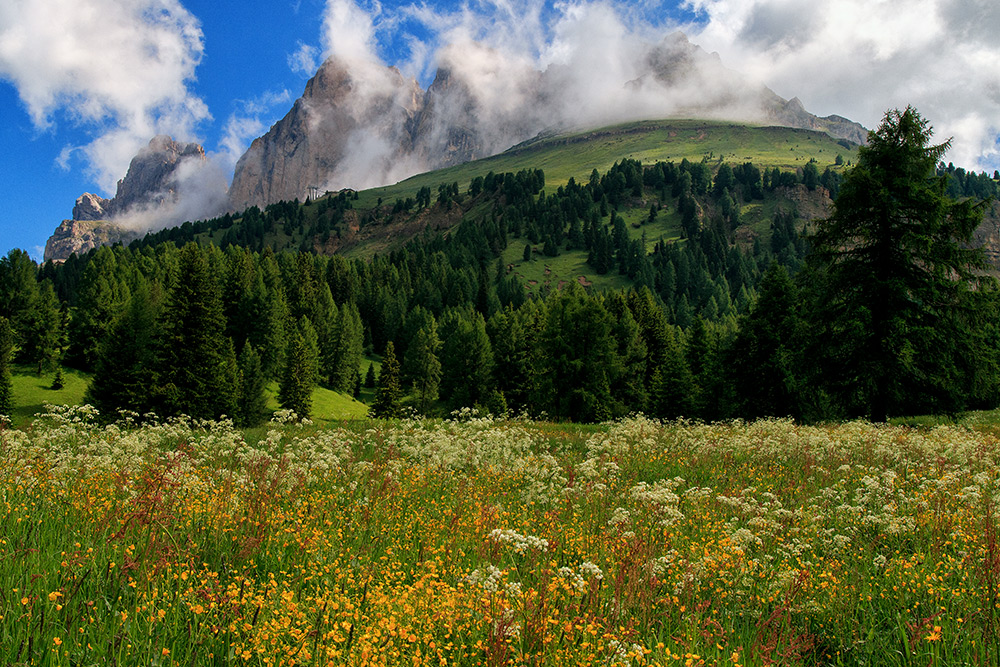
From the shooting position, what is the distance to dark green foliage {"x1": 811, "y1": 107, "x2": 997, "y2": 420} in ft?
73.2

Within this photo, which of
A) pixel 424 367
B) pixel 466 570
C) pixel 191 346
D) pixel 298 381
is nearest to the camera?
pixel 466 570

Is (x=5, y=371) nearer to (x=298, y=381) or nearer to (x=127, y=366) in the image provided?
(x=127, y=366)

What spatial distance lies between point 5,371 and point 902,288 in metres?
78.0

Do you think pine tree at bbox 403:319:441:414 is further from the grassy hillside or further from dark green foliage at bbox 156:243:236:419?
dark green foliage at bbox 156:243:236:419

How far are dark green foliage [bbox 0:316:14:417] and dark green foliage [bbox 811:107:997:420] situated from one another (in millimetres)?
66891

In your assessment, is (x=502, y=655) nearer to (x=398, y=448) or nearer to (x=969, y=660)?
(x=969, y=660)

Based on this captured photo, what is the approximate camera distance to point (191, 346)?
42.4 metres

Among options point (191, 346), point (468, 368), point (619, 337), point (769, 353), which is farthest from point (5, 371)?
point (769, 353)

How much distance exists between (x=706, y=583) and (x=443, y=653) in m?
2.95

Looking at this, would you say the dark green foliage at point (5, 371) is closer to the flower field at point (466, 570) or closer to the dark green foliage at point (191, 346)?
the dark green foliage at point (191, 346)

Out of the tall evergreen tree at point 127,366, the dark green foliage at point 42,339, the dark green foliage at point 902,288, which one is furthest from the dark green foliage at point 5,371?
the dark green foliage at point 902,288

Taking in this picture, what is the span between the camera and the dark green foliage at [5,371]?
53875 mm

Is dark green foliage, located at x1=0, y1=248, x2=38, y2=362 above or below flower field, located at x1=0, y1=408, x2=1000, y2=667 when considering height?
above

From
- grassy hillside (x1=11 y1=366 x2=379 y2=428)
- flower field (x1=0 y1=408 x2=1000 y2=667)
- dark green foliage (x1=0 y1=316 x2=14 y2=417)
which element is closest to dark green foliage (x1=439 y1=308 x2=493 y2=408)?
grassy hillside (x1=11 y1=366 x2=379 y2=428)
